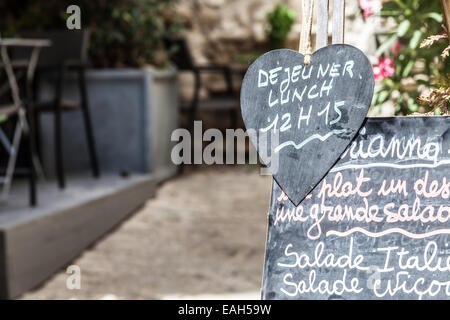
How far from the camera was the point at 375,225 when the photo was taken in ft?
4.18

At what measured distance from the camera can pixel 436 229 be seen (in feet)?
4.16

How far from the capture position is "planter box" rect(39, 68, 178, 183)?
4461 millimetres

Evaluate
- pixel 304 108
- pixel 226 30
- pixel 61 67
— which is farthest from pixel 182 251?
pixel 226 30

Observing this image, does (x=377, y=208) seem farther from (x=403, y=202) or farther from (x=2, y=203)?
(x=2, y=203)

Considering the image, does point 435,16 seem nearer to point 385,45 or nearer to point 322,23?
point 385,45

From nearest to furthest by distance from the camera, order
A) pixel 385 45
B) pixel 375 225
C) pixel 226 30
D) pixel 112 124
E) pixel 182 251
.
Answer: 1. pixel 375 225
2. pixel 385 45
3. pixel 182 251
4. pixel 112 124
5. pixel 226 30

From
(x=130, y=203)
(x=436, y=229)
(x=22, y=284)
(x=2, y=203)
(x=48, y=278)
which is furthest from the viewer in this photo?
(x=130, y=203)

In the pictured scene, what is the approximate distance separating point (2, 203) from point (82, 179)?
99cm

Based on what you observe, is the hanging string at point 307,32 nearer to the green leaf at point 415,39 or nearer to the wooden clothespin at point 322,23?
the wooden clothespin at point 322,23

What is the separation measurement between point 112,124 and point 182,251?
4.61 feet

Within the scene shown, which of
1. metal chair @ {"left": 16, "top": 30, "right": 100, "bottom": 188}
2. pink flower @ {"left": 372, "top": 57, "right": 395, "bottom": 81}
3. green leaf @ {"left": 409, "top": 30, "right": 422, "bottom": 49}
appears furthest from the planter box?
green leaf @ {"left": 409, "top": 30, "right": 422, "bottom": 49}

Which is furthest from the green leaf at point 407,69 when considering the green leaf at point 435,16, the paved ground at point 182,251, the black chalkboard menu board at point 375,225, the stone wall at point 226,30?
the stone wall at point 226,30

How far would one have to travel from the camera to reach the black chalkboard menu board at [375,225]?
49.8 inches
